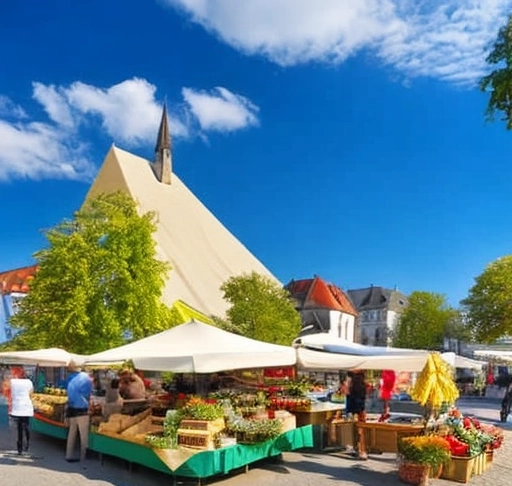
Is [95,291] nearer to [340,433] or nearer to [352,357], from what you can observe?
[340,433]

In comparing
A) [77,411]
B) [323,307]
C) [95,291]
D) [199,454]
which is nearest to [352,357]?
[199,454]

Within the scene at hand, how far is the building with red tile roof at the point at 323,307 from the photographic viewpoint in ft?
256

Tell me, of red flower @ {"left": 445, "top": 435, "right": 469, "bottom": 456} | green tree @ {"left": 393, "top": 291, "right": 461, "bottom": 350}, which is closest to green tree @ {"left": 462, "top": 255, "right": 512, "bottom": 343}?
green tree @ {"left": 393, "top": 291, "right": 461, "bottom": 350}

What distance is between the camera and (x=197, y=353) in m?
10.3

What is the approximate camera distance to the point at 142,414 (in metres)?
11.4

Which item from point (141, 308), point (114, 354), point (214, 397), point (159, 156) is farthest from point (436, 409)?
point (159, 156)

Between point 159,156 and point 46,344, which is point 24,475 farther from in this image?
point 159,156

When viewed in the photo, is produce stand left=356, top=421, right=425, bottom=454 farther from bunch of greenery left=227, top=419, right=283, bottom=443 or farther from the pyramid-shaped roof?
the pyramid-shaped roof

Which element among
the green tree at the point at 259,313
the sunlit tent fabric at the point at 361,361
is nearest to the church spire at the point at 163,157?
the green tree at the point at 259,313

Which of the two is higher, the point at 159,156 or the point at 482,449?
the point at 159,156

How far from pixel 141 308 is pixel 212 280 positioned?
1491 inches

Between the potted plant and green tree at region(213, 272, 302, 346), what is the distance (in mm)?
28472

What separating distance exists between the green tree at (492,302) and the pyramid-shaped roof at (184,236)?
24378 millimetres

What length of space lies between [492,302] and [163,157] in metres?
45.0
